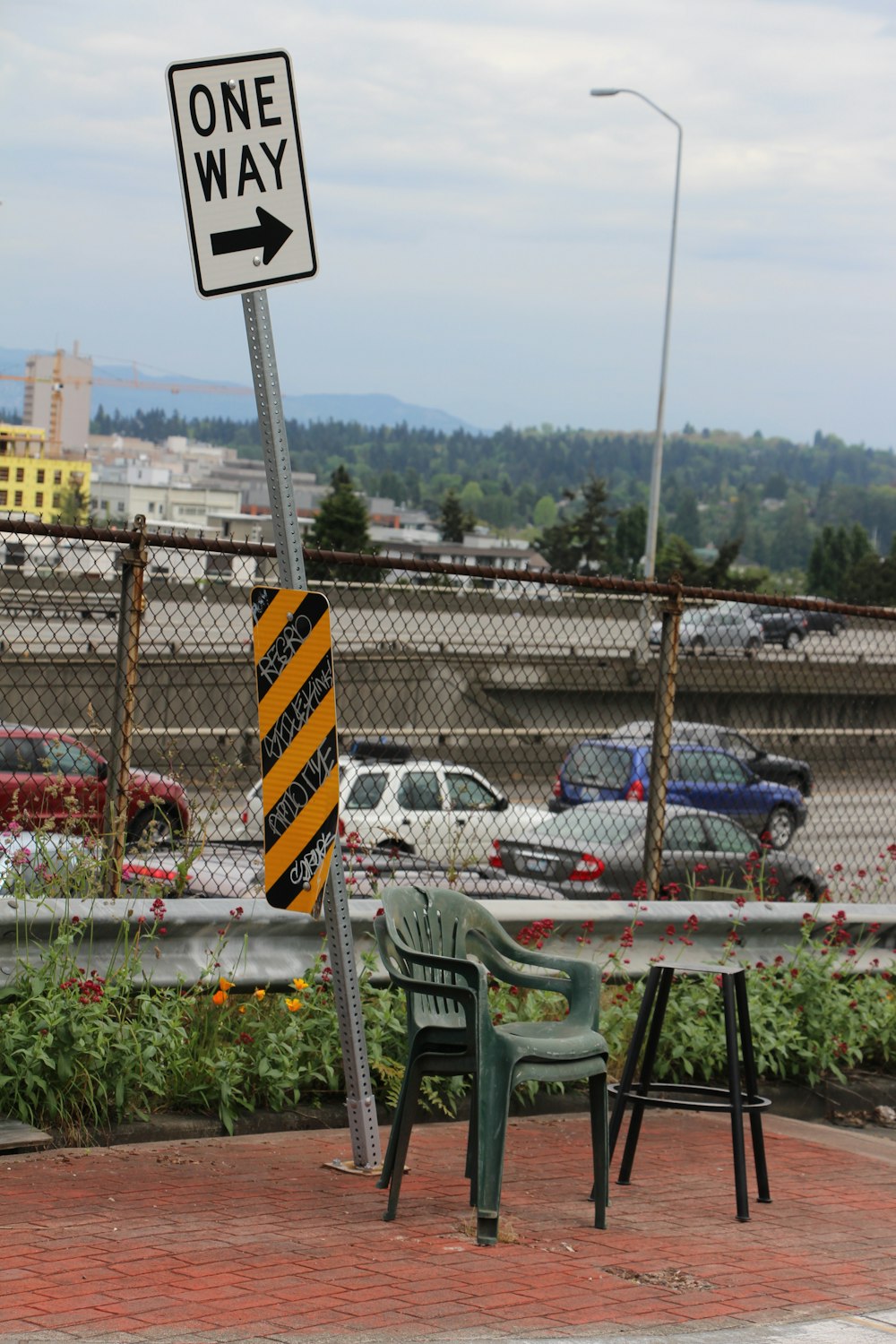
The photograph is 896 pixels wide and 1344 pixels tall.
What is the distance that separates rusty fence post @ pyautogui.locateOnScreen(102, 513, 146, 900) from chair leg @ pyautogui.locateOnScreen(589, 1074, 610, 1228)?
85.2 inches

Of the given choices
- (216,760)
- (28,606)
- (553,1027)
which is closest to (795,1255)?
(553,1027)

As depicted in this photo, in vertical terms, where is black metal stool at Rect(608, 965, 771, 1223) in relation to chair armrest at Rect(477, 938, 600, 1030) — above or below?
below

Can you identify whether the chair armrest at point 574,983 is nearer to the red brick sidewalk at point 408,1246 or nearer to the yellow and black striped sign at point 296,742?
the red brick sidewalk at point 408,1246

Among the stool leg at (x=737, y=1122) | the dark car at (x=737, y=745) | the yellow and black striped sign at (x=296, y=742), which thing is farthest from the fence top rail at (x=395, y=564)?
the dark car at (x=737, y=745)

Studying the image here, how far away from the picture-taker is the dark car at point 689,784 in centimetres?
1481

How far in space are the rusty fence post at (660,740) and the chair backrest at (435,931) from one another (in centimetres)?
240

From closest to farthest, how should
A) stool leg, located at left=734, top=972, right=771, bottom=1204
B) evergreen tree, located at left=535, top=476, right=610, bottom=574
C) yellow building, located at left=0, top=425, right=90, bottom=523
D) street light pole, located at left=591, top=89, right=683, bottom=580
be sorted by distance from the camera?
stool leg, located at left=734, top=972, right=771, bottom=1204 → street light pole, located at left=591, top=89, right=683, bottom=580 → evergreen tree, located at left=535, top=476, right=610, bottom=574 → yellow building, located at left=0, top=425, right=90, bottom=523

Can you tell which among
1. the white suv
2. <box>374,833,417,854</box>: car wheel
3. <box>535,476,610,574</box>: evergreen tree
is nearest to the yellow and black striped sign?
<box>374,833,417,854</box>: car wheel

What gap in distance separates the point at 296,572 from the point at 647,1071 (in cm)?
237

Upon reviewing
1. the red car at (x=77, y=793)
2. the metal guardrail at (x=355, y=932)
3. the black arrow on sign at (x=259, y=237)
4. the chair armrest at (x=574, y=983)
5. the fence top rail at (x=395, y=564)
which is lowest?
the metal guardrail at (x=355, y=932)

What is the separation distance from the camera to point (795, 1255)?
17.5 ft

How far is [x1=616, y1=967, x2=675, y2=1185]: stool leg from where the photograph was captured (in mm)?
6027

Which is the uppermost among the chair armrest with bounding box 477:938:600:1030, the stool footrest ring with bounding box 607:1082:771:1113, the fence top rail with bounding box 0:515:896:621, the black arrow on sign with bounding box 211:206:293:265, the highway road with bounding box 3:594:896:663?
the black arrow on sign with bounding box 211:206:293:265

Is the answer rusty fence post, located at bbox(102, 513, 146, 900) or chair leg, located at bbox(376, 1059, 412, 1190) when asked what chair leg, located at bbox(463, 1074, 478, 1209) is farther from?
rusty fence post, located at bbox(102, 513, 146, 900)
